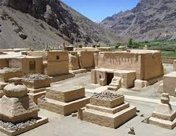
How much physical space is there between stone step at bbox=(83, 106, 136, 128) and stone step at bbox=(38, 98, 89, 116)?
4.57 ft

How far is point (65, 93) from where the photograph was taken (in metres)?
16.2

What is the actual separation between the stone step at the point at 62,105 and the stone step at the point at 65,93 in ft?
0.73

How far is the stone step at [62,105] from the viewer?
1593cm

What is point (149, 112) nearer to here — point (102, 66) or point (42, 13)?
point (102, 66)

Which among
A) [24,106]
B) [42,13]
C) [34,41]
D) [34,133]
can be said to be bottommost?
[34,133]

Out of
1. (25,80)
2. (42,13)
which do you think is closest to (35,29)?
(42,13)

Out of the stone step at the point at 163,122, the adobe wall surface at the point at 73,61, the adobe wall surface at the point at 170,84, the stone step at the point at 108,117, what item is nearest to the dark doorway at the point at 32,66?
the adobe wall surface at the point at 73,61

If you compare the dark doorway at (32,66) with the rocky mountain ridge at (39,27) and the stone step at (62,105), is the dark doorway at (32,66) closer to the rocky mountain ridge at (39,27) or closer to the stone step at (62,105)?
the stone step at (62,105)

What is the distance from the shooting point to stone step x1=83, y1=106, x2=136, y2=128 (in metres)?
13.9

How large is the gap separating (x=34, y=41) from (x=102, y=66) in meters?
45.8

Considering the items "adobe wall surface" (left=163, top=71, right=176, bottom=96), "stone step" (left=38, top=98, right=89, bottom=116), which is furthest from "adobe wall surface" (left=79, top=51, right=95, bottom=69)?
"stone step" (left=38, top=98, right=89, bottom=116)

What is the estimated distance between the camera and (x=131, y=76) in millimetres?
22766

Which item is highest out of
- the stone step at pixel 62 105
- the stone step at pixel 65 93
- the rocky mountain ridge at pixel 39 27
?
the rocky mountain ridge at pixel 39 27

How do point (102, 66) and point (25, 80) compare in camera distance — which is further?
point (102, 66)
